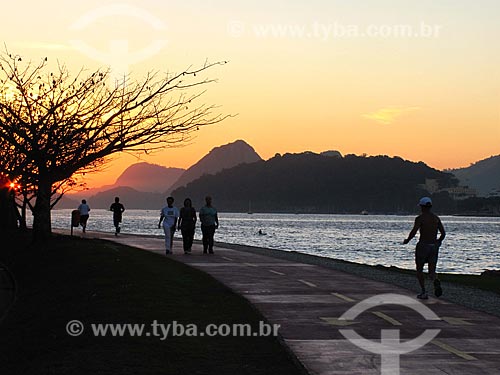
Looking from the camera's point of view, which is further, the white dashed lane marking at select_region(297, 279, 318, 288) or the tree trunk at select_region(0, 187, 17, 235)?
the tree trunk at select_region(0, 187, 17, 235)

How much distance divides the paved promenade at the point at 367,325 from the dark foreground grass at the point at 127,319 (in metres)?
0.58

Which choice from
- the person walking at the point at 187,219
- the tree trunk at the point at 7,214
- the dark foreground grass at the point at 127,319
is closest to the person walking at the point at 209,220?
the person walking at the point at 187,219

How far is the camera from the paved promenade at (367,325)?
11.2 m

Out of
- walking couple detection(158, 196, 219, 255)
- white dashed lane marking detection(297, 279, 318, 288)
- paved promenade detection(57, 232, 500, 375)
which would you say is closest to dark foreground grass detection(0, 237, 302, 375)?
paved promenade detection(57, 232, 500, 375)

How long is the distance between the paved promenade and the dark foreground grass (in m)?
0.58

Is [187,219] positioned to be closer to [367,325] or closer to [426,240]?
[426,240]

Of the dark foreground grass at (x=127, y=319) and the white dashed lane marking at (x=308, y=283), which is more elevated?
the white dashed lane marking at (x=308, y=283)

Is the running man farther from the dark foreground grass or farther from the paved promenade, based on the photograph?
the dark foreground grass

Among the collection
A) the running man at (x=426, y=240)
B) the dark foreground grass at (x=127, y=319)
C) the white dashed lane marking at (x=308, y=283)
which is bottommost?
Answer: the dark foreground grass at (x=127, y=319)

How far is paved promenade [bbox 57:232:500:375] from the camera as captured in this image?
11.2m

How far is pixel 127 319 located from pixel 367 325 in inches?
151

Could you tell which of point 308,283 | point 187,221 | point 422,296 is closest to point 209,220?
point 187,221

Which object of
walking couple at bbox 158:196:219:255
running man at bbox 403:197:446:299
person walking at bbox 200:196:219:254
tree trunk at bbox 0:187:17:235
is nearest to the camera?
running man at bbox 403:197:446:299

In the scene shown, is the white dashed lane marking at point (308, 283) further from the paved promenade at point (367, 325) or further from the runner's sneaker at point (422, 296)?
the runner's sneaker at point (422, 296)
